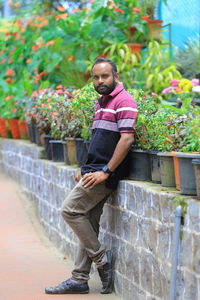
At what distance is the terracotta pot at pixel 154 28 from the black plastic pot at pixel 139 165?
5.27 metres

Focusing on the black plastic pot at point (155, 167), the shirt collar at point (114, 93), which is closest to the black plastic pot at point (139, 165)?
the black plastic pot at point (155, 167)

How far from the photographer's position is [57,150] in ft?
28.7

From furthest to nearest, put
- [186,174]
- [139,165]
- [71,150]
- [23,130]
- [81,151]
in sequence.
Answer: [23,130] → [71,150] → [81,151] → [139,165] → [186,174]

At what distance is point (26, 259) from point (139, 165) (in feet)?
7.90

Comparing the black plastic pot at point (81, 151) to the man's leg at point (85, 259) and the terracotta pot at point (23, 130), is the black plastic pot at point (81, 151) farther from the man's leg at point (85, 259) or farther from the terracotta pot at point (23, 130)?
the terracotta pot at point (23, 130)

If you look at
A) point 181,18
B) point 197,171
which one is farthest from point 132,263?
point 181,18

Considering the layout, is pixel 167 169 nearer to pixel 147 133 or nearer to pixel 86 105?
pixel 147 133

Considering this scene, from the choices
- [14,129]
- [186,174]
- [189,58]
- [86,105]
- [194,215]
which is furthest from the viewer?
[14,129]

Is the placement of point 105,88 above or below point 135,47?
below

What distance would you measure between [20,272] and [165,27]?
5.89m

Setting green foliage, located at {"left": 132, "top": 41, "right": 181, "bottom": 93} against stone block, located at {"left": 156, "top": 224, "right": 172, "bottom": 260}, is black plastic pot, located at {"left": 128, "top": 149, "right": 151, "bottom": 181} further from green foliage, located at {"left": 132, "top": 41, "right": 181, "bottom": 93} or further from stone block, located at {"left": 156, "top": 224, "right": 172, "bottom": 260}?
green foliage, located at {"left": 132, "top": 41, "right": 181, "bottom": 93}

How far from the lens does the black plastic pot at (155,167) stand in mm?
5602

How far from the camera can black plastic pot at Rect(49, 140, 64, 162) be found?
28.4ft

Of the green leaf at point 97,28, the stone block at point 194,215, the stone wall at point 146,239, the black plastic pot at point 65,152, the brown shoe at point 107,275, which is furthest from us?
the green leaf at point 97,28
